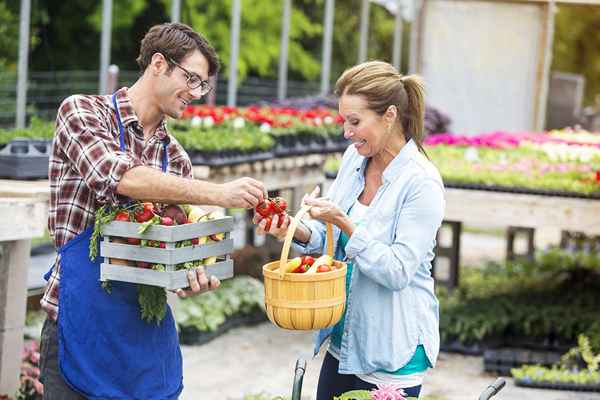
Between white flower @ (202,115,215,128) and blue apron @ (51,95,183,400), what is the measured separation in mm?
4662

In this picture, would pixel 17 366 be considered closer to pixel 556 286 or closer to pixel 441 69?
pixel 556 286

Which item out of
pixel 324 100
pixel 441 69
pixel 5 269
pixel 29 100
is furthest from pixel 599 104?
pixel 5 269

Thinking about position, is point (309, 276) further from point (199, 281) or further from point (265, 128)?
point (265, 128)

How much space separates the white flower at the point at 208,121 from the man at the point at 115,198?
453 centimetres

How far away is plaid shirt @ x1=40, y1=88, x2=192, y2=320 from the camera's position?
2.83 metres

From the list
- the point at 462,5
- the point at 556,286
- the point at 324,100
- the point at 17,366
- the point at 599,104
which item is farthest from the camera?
the point at 599,104

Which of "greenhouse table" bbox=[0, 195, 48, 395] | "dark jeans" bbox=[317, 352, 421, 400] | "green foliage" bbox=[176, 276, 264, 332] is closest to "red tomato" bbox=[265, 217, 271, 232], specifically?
"dark jeans" bbox=[317, 352, 421, 400]

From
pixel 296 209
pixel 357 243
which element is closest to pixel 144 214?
pixel 357 243

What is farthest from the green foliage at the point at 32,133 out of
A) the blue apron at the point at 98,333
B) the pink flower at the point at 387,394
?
the pink flower at the point at 387,394

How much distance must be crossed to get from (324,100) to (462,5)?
14.9ft

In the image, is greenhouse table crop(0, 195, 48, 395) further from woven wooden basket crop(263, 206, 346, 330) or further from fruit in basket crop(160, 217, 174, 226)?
woven wooden basket crop(263, 206, 346, 330)

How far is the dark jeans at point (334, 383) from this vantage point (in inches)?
129

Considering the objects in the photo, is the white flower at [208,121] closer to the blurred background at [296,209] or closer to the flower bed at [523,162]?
the blurred background at [296,209]

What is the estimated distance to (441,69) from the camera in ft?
47.9
